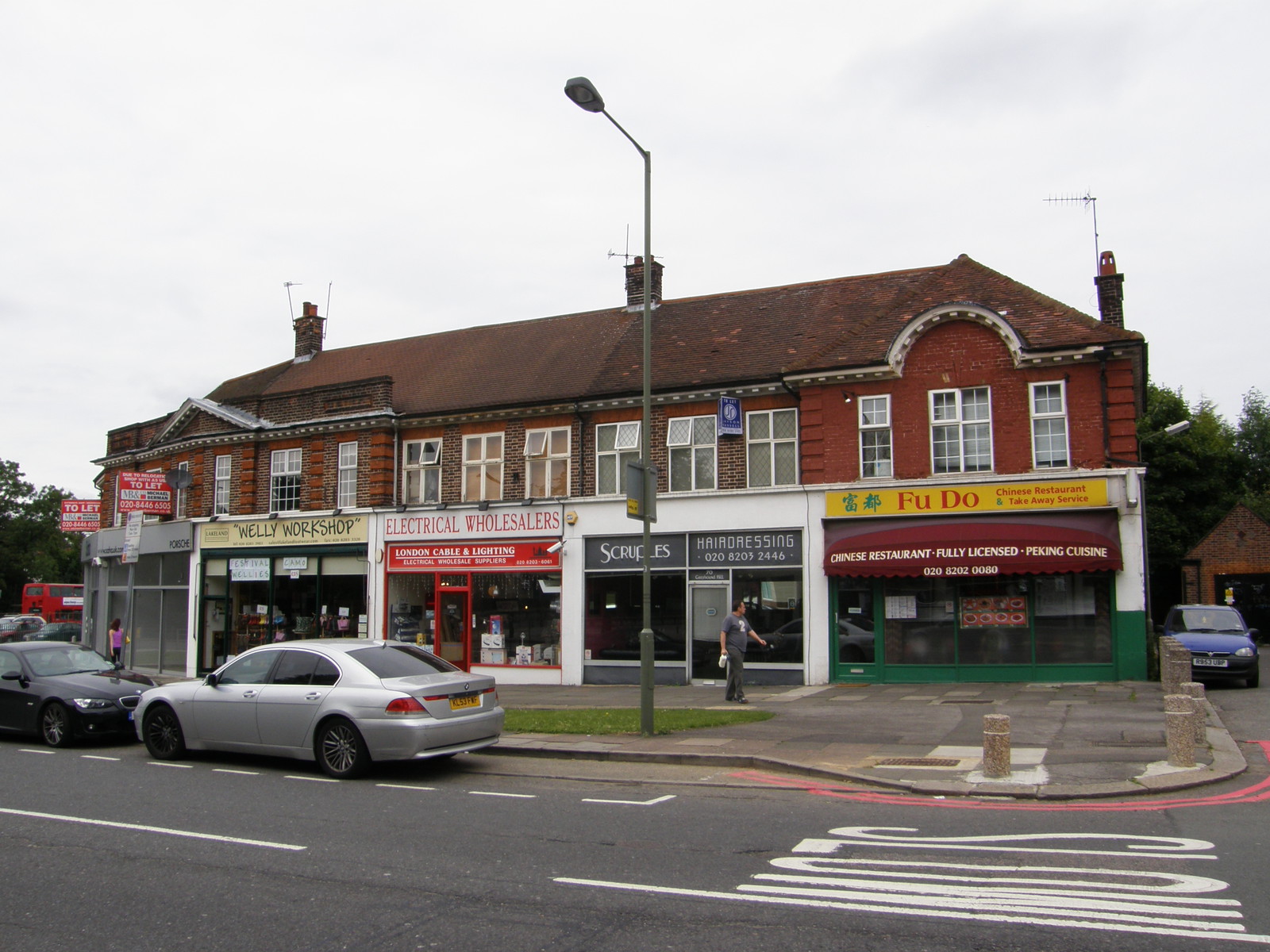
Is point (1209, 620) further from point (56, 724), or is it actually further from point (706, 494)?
point (56, 724)

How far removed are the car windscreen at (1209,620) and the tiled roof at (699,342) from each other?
21.4 feet

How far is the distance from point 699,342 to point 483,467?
6.11m

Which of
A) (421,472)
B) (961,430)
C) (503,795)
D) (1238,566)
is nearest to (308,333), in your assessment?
(421,472)

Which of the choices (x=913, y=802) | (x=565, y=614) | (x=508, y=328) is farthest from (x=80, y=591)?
(x=913, y=802)

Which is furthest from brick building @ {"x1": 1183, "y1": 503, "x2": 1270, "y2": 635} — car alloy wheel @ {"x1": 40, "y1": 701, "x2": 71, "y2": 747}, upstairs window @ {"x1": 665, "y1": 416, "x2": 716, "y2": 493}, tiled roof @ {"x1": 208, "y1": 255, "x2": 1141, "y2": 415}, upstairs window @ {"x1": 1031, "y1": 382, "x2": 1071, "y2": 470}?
car alloy wheel @ {"x1": 40, "y1": 701, "x2": 71, "y2": 747}

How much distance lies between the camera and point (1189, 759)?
10.4 meters

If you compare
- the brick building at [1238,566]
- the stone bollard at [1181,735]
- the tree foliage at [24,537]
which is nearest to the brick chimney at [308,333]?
the stone bollard at [1181,735]

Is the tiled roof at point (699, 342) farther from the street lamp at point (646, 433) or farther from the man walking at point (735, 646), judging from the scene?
the street lamp at point (646, 433)

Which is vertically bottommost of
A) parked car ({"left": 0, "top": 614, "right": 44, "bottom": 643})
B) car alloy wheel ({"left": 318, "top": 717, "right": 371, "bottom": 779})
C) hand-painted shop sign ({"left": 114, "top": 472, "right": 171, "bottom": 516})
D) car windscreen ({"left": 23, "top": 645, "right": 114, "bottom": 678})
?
car alloy wheel ({"left": 318, "top": 717, "right": 371, "bottom": 779})

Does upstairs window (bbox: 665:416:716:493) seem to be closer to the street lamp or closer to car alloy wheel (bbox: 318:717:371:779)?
the street lamp

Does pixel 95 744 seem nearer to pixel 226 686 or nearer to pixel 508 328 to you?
pixel 226 686

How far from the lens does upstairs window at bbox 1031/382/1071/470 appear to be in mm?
19297

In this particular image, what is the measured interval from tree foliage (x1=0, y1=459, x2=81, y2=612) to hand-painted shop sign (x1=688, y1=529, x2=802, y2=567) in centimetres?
7120

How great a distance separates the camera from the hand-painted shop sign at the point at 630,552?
22172mm
